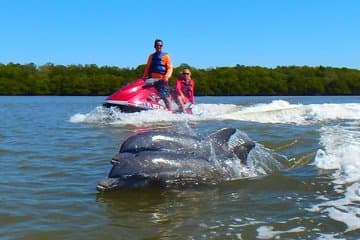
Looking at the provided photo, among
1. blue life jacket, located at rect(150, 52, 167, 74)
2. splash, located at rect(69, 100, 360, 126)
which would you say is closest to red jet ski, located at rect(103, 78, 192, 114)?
splash, located at rect(69, 100, 360, 126)

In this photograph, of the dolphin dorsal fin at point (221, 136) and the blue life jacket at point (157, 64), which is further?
the blue life jacket at point (157, 64)

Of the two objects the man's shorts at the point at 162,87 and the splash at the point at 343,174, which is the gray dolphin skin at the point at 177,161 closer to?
the splash at the point at 343,174

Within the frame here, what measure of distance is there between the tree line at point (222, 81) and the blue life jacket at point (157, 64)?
1330 inches

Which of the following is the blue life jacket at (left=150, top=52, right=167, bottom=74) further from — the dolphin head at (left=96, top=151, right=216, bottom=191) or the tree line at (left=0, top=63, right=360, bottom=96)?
the tree line at (left=0, top=63, right=360, bottom=96)

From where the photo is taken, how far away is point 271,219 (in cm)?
415

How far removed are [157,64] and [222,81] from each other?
36083mm

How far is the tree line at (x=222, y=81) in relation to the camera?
4838 cm

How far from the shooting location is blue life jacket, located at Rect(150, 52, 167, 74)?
43.7 feet

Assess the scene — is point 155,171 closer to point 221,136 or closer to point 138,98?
point 221,136

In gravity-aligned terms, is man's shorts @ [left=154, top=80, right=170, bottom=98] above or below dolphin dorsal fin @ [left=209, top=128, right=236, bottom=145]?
above

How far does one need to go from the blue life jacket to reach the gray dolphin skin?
23.9 feet

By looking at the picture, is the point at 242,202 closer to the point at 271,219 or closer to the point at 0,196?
the point at 271,219

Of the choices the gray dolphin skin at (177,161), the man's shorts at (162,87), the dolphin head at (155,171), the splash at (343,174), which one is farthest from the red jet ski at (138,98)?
the dolphin head at (155,171)

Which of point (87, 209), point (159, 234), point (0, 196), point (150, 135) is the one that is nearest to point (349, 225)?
point (159, 234)
